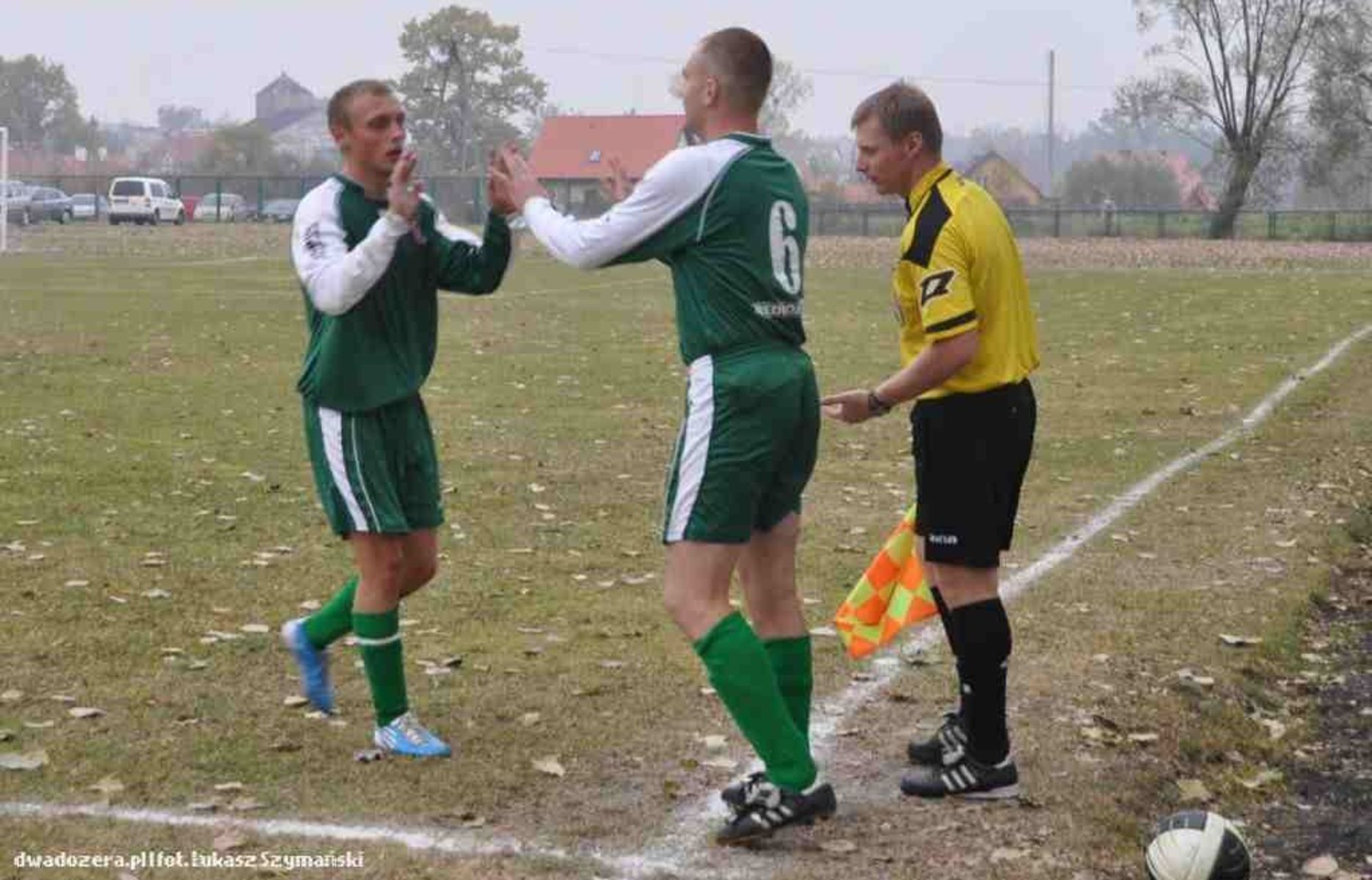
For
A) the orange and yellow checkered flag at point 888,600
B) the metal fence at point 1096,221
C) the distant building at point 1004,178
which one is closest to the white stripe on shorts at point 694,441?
the orange and yellow checkered flag at point 888,600

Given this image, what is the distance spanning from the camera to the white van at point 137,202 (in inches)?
2699

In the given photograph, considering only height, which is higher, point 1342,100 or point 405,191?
point 1342,100

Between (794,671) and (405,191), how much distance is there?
179 cm

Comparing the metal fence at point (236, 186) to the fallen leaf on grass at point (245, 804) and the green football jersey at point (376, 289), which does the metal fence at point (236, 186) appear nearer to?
the green football jersey at point (376, 289)

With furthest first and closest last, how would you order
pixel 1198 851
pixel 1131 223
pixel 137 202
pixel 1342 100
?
pixel 1342 100 < pixel 1131 223 < pixel 137 202 < pixel 1198 851

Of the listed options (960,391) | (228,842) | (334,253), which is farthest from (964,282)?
(228,842)

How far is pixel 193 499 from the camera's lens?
418 inches

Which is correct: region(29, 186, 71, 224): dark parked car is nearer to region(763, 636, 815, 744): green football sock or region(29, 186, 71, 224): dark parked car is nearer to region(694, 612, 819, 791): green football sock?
region(763, 636, 815, 744): green football sock

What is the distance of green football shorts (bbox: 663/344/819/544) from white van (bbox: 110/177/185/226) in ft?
220

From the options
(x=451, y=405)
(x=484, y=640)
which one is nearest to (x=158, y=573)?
(x=484, y=640)

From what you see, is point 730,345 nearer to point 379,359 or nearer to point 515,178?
point 515,178

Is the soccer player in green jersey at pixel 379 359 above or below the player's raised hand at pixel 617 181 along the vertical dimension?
below

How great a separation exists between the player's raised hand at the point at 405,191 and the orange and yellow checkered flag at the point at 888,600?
71.9 inches

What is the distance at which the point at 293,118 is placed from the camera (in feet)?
511
